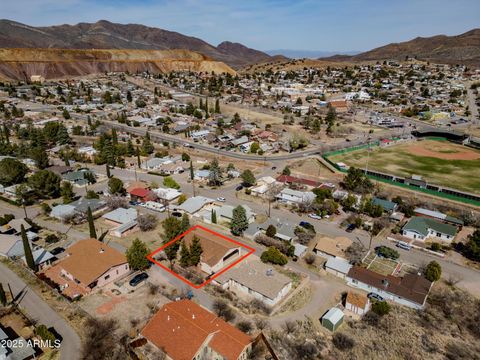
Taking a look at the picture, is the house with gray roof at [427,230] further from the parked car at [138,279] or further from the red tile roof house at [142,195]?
the red tile roof house at [142,195]

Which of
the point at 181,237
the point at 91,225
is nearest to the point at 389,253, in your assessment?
the point at 181,237

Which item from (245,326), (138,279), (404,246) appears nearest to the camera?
(245,326)

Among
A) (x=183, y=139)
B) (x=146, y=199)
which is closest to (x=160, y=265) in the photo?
(x=146, y=199)

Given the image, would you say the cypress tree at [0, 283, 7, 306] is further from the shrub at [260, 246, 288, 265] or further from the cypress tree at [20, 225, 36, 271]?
the shrub at [260, 246, 288, 265]

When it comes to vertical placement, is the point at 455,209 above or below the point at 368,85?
below

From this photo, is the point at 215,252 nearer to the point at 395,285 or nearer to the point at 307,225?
the point at 307,225

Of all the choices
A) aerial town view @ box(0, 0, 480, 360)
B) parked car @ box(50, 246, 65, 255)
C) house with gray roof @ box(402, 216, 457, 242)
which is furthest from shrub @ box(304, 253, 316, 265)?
parked car @ box(50, 246, 65, 255)

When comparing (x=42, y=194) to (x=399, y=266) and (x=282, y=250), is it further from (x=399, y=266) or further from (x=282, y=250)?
(x=399, y=266)

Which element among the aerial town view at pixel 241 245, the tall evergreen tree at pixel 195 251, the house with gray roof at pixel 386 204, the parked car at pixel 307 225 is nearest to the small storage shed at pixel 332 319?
the aerial town view at pixel 241 245
